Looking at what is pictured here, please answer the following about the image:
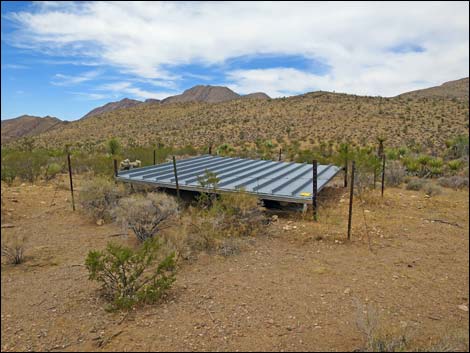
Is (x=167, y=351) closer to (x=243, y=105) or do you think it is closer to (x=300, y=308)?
(x=300, y=308)

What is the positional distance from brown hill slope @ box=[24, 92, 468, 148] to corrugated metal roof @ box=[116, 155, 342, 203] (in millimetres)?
16133

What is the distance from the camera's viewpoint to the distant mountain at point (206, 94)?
127 meters

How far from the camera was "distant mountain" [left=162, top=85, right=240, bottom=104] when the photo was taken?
418 ft

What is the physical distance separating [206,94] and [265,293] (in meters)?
130

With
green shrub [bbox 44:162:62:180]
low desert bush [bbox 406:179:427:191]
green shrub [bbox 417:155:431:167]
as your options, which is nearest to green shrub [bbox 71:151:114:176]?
green shrub [bbox 44:162:62:180]

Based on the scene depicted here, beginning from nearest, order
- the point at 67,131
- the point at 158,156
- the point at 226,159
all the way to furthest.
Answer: the point at 226,159, the point at 158,156, the point at 67,131

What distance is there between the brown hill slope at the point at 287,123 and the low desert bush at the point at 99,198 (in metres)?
21.1

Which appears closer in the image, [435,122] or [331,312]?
[331,312]

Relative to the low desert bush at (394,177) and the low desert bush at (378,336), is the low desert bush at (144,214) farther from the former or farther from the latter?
the low desert bush at (394,177)

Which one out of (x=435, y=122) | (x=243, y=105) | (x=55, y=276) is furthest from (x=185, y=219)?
(x=243, y=105)

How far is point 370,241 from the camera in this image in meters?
7.29

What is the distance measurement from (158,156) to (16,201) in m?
9.26

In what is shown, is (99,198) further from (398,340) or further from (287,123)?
(287,123)

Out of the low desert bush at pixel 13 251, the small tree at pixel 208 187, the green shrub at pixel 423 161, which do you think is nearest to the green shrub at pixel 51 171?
the small tree at pixel 208 187
